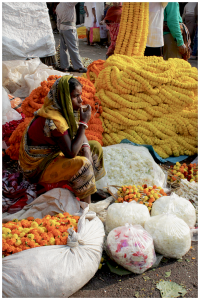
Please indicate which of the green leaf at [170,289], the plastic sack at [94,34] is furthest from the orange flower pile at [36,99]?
the plastic sack at [94,34]

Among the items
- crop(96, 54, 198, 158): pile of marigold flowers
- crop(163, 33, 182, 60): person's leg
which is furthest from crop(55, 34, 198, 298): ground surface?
crop(163, 33, 182, 60): person's leg

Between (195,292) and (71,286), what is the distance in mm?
807

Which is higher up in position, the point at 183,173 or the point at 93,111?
the point at 93,111

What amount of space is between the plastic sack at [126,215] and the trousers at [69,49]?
5.47 m

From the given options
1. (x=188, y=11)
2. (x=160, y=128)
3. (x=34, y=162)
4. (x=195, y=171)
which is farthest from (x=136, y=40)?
(x=188, y=11)

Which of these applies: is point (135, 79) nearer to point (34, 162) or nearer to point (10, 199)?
point (34, 162)

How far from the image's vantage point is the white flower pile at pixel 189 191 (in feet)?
8.35

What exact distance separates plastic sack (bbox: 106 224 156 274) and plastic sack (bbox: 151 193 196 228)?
37cm

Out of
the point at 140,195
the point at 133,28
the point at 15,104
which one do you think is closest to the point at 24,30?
the point at 15,104

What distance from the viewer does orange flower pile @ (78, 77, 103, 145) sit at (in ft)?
11.2

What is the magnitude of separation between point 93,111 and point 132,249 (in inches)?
80.2

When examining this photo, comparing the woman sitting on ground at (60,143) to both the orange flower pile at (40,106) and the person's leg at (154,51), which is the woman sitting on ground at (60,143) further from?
the person's leg at (154,51)

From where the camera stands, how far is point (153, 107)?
350 cm

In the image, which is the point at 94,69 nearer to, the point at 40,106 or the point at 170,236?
the point at 40,106
